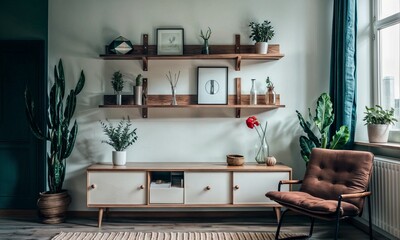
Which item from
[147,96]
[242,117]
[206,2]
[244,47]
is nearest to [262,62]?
[244,47]

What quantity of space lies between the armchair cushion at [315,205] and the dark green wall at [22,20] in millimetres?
3114

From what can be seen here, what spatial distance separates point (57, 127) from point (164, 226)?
1515 mm

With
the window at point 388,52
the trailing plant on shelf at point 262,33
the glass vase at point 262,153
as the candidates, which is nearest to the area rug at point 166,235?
the glass vase at point 262,153

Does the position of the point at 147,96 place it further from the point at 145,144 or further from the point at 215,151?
the point at 215,151

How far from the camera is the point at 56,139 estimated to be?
3248mm

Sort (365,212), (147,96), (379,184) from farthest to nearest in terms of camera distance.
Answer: (147,96) → (365,212) → (379,184)

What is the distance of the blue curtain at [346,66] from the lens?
321cm

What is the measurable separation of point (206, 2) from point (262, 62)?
95 centimetres

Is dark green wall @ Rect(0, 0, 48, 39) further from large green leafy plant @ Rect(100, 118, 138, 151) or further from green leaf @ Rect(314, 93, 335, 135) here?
green leaf @ Rect(314, 93, 335, 135)

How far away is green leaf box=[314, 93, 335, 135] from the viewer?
321 cm

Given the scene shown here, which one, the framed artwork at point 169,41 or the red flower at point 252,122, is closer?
the red flower at point 252,122

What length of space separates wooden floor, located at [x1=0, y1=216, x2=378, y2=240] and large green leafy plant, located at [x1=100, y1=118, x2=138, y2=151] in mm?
815

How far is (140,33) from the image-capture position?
359 cm

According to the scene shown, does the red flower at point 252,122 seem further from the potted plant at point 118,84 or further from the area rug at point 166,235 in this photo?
the potted plant at point 118,84
